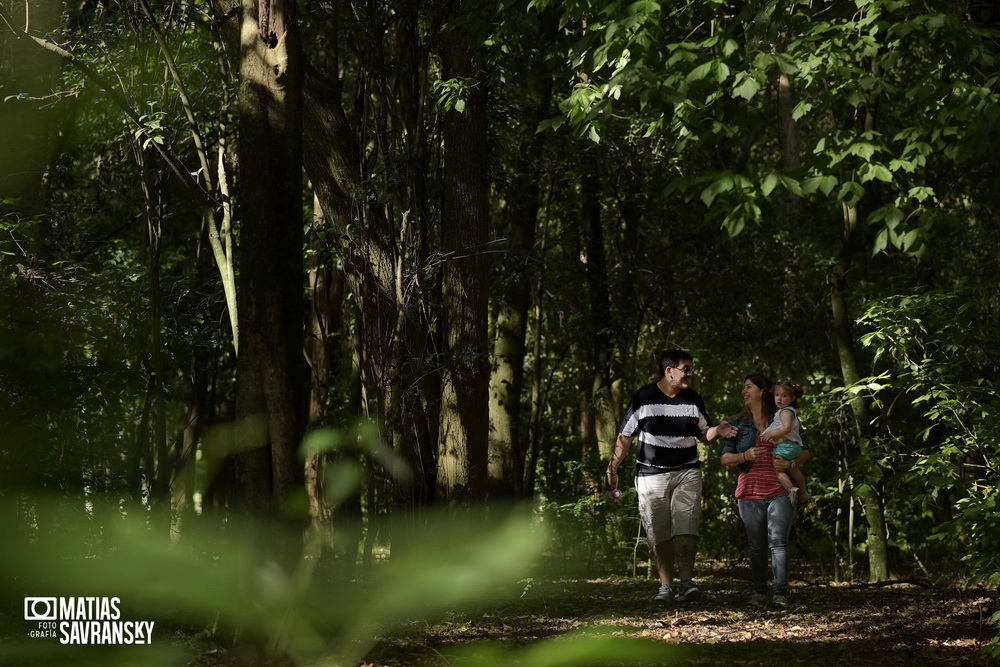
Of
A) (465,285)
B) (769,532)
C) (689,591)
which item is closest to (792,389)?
(769,532)

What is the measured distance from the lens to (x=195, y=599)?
81 centimetres

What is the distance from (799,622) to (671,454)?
5.64ft

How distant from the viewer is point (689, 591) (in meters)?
8.94

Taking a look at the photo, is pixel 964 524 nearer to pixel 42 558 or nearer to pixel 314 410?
pixel 42 558

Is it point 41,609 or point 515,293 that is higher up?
point 515,293

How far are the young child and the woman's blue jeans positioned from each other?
154mm

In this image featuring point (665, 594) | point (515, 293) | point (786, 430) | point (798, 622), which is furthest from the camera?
point (515, 293)

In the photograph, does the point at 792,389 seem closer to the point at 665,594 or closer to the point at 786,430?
the point at 786,430

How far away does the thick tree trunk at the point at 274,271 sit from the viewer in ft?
10.1

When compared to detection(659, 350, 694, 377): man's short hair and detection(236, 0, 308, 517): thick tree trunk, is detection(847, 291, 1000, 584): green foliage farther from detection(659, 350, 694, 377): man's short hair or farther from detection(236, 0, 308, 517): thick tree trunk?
detection(236, 0, 308, 517): thick tree trunk

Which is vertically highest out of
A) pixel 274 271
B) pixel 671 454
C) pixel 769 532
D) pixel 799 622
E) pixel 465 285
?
pixel 465 285

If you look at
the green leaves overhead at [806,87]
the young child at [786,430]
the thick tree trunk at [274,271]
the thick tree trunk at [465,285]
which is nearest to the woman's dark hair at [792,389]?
the young child at [786,430]

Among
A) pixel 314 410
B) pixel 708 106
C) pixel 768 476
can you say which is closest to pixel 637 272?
pixel 314 410

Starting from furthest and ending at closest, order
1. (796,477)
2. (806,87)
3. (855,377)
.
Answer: (855,377) → (796,477) → (806,87)
